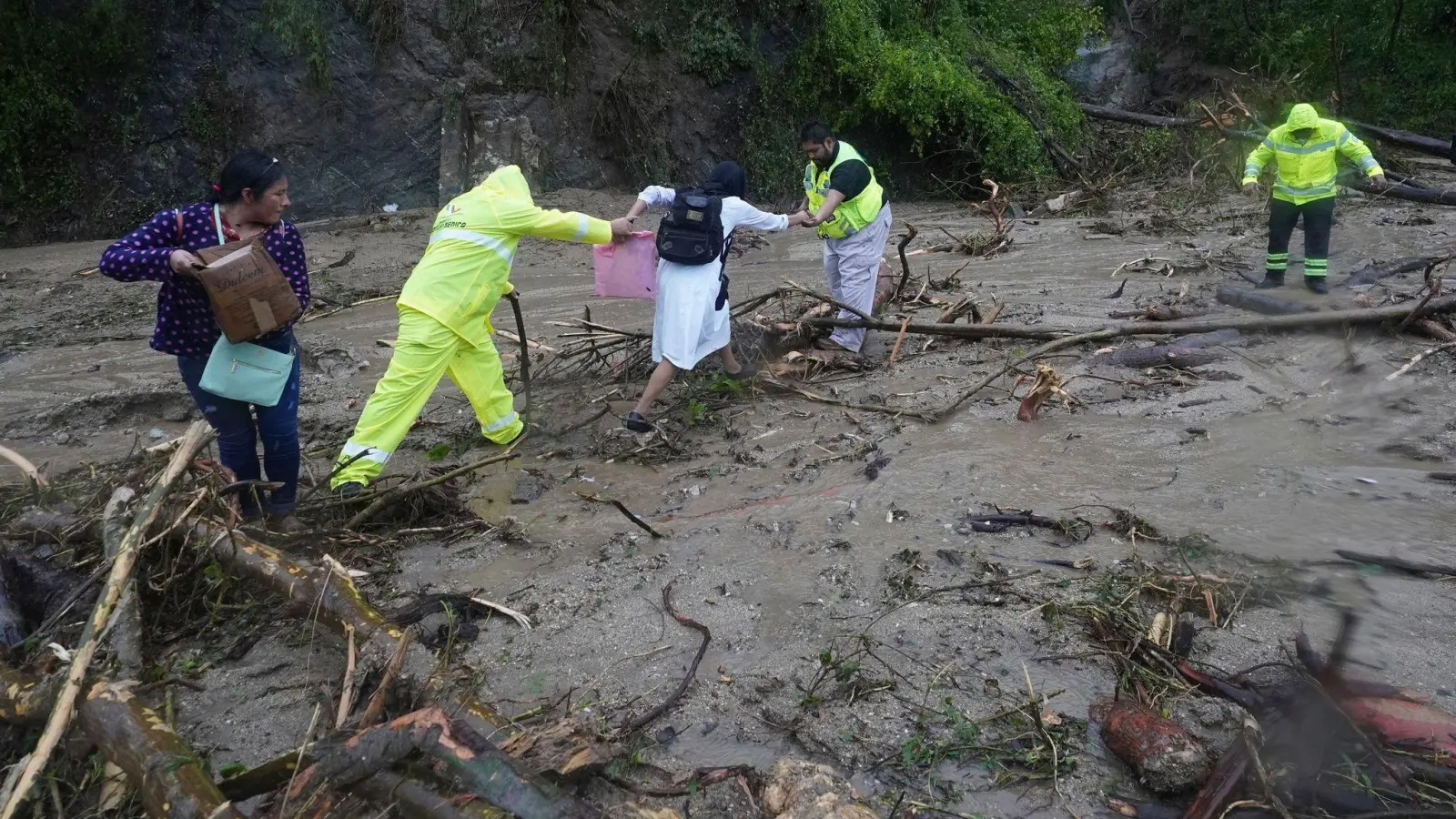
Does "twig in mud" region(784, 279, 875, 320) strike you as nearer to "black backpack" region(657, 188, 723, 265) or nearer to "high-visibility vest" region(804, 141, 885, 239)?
"high-visibility vest" region(804, 141, 885, 239)

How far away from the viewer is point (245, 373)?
413cm

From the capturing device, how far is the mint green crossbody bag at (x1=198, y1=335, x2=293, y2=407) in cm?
407

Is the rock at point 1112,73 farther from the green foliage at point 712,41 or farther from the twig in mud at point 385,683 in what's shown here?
the twig in mud at point 385,683

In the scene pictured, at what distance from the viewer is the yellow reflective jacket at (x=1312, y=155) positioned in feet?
25.9

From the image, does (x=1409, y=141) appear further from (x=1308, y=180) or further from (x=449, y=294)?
(x=449, y=294)

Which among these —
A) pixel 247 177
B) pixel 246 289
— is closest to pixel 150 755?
pixel 246 289

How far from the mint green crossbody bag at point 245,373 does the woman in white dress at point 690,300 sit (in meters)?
2.12

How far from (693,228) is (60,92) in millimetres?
11560

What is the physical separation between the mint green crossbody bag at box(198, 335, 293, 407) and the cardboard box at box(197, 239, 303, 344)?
0.13 metres

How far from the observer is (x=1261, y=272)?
8.79m

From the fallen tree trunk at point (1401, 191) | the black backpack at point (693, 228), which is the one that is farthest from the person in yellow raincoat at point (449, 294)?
the fallen tree trunk at point (1401, 191)

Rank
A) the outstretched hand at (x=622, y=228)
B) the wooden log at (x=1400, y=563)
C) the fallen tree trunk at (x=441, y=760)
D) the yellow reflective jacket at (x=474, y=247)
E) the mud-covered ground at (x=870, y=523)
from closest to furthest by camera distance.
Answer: the fallen tree trunk at (x=441, y=760) < the mud-covered ground at (x=870, y=523) < the wooden log at (x=1400, y=563) < the yellow reflective jacket at (x=474, y=247) < the outstretched hand at (x=622, y=228)

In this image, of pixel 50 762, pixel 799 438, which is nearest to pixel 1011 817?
pixel 50 762

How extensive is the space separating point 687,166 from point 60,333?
921 centimetres
